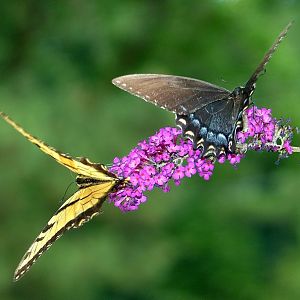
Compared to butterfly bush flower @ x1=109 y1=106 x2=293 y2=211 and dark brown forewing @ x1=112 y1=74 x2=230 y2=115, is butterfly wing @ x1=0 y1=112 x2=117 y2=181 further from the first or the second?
dark brown forewing @ x1=112 y1=74 x2=230 y2=115

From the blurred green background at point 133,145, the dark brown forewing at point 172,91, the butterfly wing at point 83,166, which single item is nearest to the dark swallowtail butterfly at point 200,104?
the dark brown forewing at point 172,91

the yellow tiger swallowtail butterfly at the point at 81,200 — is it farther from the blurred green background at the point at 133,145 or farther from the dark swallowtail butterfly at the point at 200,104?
the blurred green background at the point at 133,145

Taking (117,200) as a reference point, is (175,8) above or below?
above

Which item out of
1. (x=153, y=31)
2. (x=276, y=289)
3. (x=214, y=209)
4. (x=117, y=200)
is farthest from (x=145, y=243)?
(x=117, y=200)

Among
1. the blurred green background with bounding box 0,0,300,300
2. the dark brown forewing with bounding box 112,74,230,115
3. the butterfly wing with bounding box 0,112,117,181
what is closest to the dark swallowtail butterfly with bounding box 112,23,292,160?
the dark brown forewing with bounding box 112,74,230,115

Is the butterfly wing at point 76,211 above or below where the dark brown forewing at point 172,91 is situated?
below

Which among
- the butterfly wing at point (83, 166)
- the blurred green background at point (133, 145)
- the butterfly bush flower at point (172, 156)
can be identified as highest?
the blurred green background at point (133, 145)

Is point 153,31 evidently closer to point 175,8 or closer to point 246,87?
point 175,8
